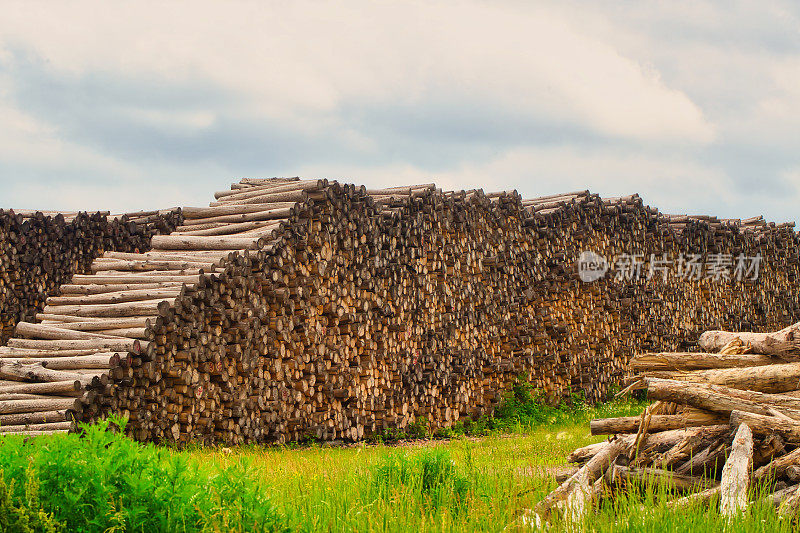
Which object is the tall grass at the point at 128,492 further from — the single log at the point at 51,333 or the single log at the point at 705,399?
the single log at the point at 51,333

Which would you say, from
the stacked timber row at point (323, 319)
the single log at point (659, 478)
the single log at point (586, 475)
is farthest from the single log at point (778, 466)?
the stacked timber row at point (323, 319)

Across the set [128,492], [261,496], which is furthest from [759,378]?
→ [128,492]

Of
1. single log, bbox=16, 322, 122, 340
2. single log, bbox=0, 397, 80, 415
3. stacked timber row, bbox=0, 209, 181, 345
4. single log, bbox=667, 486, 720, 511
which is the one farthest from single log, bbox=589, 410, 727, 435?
stacked timber row, bbox=0, 209, 181, 345

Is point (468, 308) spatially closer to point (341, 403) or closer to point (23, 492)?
point (341, 403)

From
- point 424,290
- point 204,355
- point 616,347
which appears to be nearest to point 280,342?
point 204,355

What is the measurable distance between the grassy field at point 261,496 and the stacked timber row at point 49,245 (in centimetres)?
752

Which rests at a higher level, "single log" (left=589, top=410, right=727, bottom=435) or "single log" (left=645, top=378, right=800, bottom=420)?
"single log" (left=645, top=378, right=800, bottom=420)

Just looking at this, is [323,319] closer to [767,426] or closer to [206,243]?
[206,243]

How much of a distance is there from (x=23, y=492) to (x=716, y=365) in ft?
20.2

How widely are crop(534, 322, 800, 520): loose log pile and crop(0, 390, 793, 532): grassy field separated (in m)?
0.26

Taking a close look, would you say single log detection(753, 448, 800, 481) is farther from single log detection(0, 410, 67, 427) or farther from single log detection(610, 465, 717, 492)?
single log detection(0, 410, 67, 427)

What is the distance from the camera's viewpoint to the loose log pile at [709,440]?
576 centimetres

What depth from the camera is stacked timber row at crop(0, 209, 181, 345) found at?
41.6 ft

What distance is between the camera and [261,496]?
4.83m
